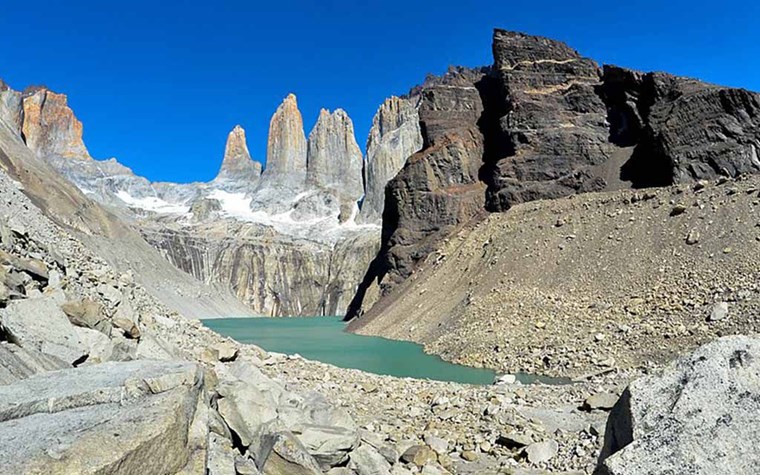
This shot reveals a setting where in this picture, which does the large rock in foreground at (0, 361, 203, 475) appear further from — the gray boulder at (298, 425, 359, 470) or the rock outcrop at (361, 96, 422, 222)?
the rock outcrop at (361, 96, 422, 222)

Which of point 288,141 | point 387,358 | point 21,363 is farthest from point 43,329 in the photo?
point 288,141

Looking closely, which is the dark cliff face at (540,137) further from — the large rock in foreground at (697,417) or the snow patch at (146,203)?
the snow patch at (146,203)

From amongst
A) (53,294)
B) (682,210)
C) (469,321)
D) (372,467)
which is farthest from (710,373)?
(682,210)

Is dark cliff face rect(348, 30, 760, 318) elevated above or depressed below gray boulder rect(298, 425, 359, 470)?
above

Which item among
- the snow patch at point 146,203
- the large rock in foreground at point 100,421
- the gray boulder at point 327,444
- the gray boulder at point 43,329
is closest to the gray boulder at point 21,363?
the gray boulder at point 43,329

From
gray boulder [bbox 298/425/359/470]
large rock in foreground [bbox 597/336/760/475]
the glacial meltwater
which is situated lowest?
the glacial meltwater

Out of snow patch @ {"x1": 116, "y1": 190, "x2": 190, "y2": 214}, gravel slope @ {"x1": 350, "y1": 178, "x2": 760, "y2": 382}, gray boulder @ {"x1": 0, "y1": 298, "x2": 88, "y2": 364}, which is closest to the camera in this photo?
gray boulder @ {"x1": 0, "y1": 298, "x2": 88, "y2": 364}

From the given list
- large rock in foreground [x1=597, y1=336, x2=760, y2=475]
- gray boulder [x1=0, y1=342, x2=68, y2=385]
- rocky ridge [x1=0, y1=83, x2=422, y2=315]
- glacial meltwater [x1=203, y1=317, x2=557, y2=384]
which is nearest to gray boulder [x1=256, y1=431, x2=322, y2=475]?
gray boulder [x1=0, y1=342, x2=68, y2=385]
